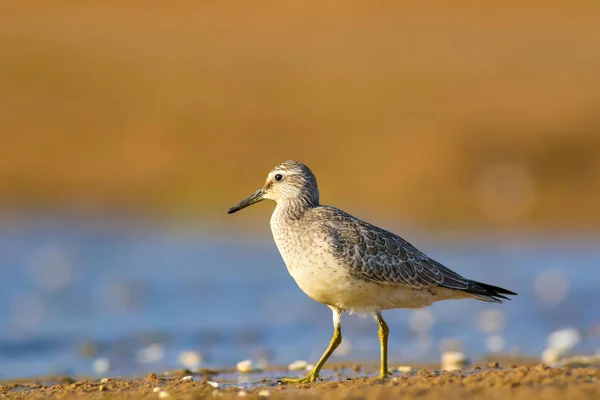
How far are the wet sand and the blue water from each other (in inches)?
96.9

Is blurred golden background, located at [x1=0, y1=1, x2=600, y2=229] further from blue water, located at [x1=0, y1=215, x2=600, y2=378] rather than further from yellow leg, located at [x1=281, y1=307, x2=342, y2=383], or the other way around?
yellow leg, located at [x1=281, y1=307, x2=342, y2=383]

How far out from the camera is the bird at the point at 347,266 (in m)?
8.87

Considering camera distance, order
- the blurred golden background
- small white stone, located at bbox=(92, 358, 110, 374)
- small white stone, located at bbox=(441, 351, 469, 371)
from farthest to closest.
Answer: the blurred golden background → small white stone, located at bbox=(92, 358, 110, 374) → small white stone, located at bbox=(441, 351, 469, 371)

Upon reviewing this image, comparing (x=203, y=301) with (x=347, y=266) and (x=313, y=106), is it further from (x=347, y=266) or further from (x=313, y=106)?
(x=313, y=106)

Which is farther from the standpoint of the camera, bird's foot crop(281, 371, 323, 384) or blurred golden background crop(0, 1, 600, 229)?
blurred golden background crop(0, 1, 600, 229)

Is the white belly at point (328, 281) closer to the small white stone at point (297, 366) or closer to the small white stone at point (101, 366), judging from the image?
the small white stone at point (297, 366)

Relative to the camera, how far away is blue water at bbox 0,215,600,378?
12.4m

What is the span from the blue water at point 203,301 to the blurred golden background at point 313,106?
6.31ft

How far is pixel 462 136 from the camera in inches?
941

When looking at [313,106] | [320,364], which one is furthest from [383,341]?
[313,106]

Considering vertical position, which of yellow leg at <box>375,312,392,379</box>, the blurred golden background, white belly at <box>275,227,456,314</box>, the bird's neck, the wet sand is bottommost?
the wet sand

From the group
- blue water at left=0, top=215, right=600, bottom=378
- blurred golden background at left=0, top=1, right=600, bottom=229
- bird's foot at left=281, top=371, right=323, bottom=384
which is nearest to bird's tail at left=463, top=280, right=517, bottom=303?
bird's foot at left=281, top=371, right=323, bottom=384

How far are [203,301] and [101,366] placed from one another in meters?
4.23

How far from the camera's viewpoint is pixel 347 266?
8852mm
